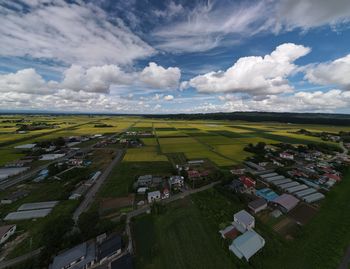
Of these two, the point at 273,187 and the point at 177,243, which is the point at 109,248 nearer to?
the point at 177,243

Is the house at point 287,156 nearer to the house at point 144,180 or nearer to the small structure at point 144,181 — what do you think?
the house at point 144,180

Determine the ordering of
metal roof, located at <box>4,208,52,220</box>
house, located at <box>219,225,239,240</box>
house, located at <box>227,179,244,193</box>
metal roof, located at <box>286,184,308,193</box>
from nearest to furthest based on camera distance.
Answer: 1. house, located at <box>219,225,239,240</box>
2. metal roof, located at <box>4,208,52,220</box>
3. house, located at <box>227,179,244,193</box>
4. metal roof, located at <box>286,184,308,193</box>

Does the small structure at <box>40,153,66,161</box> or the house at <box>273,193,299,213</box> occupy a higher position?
the house at <box>273,193,299,213</box>

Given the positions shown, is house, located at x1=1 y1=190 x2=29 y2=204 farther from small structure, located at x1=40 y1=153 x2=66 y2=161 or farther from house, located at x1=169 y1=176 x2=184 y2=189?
house, located at x1=169 y1=176 x2=184 y2=189

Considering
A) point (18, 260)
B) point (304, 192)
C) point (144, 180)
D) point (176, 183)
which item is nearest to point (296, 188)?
point (304, 192)

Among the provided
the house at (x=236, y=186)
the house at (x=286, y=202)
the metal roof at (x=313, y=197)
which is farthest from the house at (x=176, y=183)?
the metal roof at (x=313, y=197)

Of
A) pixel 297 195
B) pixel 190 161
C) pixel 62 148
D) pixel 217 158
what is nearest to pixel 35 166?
pixel 62 148

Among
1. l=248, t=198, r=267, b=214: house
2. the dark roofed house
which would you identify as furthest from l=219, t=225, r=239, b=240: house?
the dark roofed house
